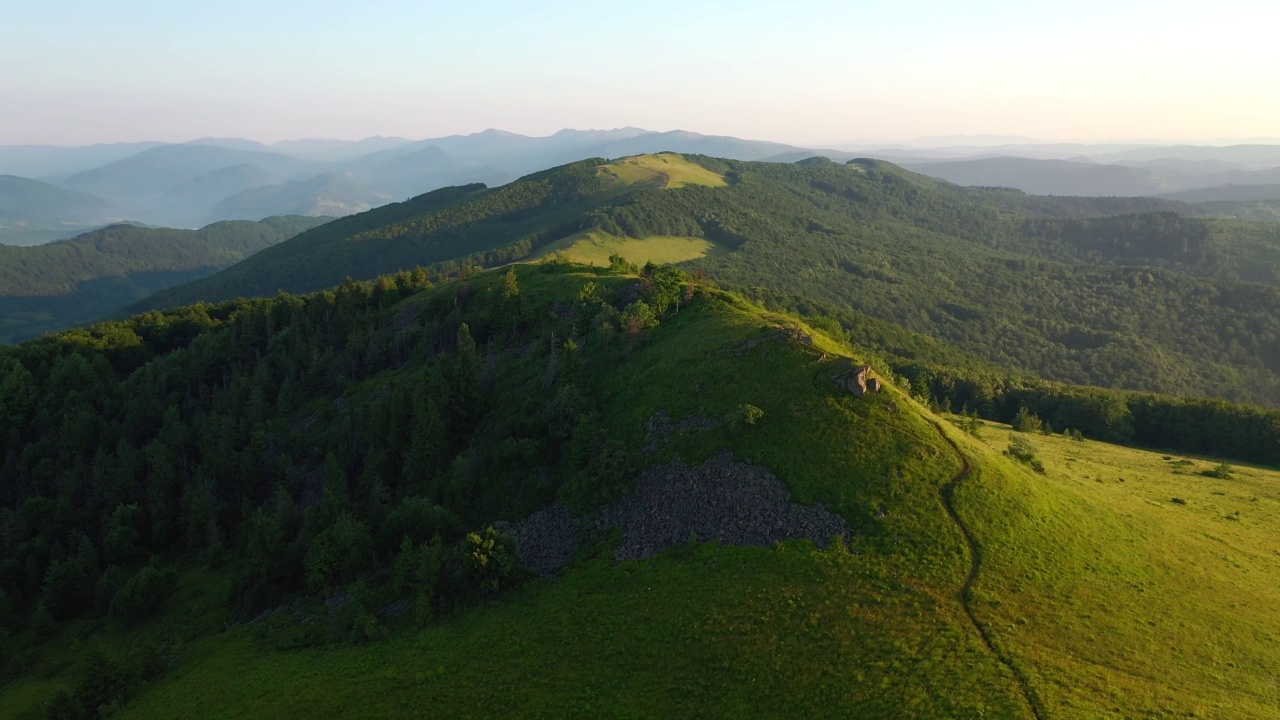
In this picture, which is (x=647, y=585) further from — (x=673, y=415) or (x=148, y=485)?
(x=148, y=485)

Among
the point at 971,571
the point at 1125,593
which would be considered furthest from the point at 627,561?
the point at 1125,593

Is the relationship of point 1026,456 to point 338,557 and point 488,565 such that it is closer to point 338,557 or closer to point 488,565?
Answer: point 488,565

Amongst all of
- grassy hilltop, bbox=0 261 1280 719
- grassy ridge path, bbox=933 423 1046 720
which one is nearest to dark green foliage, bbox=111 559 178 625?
grassy hilltop, bbox=0 261 1280 719

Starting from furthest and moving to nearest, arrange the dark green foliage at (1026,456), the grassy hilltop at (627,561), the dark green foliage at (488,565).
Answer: the dark green foliage at (1026,456) < the dark green foliage at (488,565) < the grassy hilltop at (627,561)

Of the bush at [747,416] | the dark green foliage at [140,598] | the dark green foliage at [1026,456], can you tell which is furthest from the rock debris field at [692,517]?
the dark green foliage at [140,598]

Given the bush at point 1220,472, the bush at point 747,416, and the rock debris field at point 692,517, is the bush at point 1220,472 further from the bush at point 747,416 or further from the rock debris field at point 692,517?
the bush at point 747,416

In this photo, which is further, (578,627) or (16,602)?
(16,602)

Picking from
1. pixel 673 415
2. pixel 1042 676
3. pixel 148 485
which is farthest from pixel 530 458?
pixel 148 485
